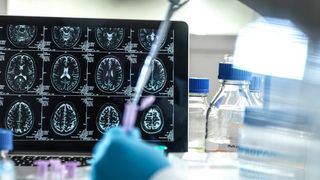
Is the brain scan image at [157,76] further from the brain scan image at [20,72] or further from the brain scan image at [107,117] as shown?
the brain scan image at [20,72]

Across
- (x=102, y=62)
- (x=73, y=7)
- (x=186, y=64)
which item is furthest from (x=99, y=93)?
(x=73, y=7)

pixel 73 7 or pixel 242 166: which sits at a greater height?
pixel 73 7

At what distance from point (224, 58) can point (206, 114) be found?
0.17m

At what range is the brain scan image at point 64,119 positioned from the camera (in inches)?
37.3

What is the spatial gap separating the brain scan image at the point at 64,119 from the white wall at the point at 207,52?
13.6 inches

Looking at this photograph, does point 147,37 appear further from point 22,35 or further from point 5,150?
point 5,150

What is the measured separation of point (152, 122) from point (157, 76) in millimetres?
94

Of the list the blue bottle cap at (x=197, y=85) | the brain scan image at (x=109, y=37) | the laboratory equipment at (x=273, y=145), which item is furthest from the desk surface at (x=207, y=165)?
the brain scan image at (x=109, y=37)

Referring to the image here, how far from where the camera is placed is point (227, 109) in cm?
104

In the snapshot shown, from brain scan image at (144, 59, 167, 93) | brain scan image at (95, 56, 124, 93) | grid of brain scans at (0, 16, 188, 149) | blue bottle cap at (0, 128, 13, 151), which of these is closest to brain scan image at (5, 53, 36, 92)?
grid of brain scans at (0, 16, 188, 149)

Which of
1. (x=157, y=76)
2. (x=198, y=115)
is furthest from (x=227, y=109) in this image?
(x=157, y=76)

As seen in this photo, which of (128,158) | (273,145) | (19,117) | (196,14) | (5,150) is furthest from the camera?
(196,14)

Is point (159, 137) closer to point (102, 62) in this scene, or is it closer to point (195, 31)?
point (102, 62)

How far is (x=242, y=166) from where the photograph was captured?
2.77 feet
